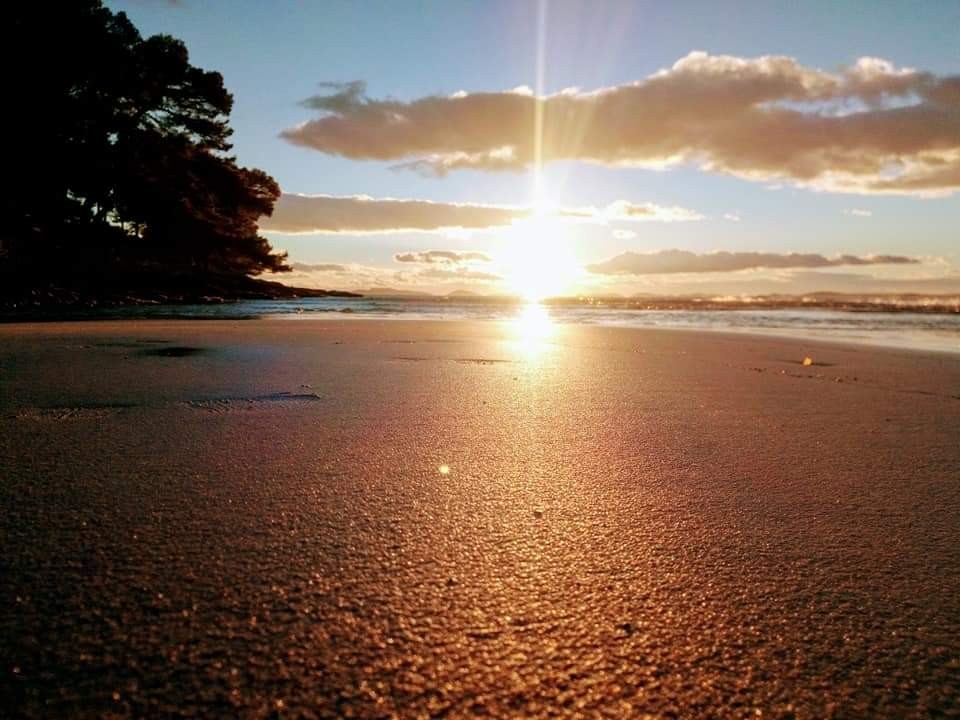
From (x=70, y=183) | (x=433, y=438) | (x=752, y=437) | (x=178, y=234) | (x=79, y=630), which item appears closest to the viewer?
(x=79, y=630)

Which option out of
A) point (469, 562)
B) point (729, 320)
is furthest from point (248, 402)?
point (729, 320)

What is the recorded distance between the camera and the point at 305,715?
62cm

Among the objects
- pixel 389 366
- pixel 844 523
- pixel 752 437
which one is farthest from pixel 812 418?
pixel 389 366

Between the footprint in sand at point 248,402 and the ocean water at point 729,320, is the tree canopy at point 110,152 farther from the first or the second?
the footprint in sand at point 248,402

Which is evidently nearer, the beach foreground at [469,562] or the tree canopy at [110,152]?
the beach foreground at [469,562]

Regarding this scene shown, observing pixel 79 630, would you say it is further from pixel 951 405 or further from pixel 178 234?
pixel 178 234

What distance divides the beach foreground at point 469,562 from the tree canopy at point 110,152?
1726 cm

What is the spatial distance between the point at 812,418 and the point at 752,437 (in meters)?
0.56

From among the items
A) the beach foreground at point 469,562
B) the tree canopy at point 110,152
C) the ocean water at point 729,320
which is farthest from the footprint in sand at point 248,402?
the tree canopy at point 110,152

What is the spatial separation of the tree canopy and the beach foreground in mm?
17259

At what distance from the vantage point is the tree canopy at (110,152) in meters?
16.6

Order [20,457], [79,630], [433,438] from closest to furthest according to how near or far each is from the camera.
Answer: [79,630]
[20,457]
[433,438]

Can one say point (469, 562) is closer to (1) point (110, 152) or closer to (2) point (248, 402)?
(2) point (248, 402)

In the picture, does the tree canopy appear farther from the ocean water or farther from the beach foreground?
the beach foreground
